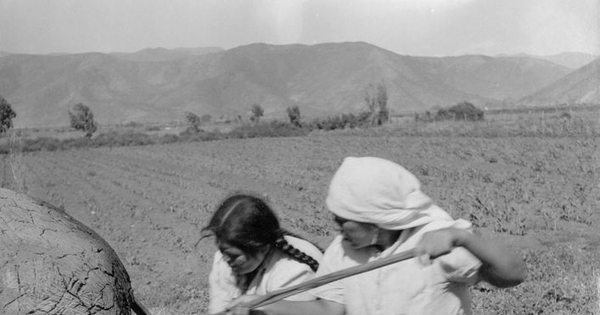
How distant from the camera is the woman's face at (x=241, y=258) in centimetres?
250

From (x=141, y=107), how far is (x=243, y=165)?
420 feet

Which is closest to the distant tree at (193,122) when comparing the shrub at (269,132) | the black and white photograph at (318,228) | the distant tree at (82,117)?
the distant tree at (82,117)

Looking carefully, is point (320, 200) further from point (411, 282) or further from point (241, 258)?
point (411, 282)

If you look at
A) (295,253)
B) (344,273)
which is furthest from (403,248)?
(295,253)

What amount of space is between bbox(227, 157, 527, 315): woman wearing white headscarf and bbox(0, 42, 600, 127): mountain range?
122 meters

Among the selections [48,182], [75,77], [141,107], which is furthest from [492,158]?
[75,77]

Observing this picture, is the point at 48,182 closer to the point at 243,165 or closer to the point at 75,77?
the point at 243,165

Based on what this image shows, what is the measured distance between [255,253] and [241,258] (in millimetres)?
53

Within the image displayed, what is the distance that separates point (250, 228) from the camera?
98.4 inches

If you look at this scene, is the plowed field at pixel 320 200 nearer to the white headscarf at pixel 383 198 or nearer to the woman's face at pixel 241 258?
the woman's face at pixel 241 258

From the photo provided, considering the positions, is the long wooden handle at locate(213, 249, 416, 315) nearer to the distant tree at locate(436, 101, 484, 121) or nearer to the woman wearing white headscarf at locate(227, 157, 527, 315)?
the woman wearing white headscarf at locate(227, 157, 527, 315)

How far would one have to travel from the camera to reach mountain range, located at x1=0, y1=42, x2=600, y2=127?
144 m

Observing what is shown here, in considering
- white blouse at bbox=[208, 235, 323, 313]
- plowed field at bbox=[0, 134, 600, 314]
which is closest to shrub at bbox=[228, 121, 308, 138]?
plowed field at bbox=[0, 134, 600, 314]

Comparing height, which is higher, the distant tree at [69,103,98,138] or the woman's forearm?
the woman's forearm
